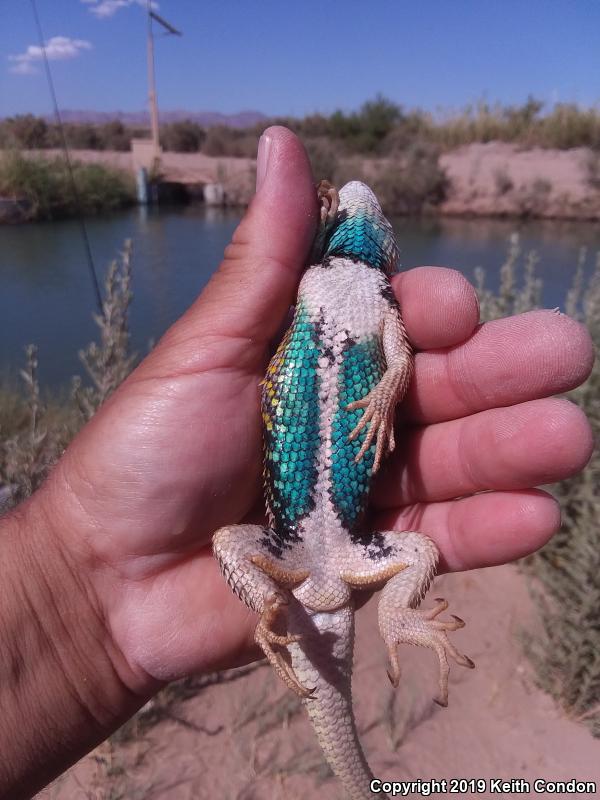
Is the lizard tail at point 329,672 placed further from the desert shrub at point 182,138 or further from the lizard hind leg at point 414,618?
the desert shrub at point 182,138

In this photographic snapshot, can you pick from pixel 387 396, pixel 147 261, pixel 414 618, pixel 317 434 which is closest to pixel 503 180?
pixel 147 261

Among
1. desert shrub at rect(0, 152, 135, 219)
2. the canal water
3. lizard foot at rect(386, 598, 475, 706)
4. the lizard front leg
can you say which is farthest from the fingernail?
desert shrub at rect(0, 152, 135, 219)

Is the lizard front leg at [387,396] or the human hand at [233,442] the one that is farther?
the human hand at [233,442]

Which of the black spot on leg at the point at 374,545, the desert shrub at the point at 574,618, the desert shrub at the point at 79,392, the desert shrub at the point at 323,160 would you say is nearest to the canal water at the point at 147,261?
the desert shrub at the point at 323,160

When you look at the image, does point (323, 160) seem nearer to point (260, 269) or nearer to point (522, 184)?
point (522, 184)

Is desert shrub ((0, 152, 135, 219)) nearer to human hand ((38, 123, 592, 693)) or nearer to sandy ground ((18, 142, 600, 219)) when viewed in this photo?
sandy ground ((18, 142, 600, 219))

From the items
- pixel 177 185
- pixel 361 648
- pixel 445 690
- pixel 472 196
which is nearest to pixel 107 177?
pixel 177 185
